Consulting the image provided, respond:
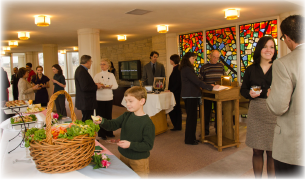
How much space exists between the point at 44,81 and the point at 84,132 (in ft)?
18.1

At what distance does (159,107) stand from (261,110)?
2322 millimetres

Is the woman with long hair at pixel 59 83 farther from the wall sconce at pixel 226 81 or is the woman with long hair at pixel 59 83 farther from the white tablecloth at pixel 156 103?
the wall sconce at pixel 226 81

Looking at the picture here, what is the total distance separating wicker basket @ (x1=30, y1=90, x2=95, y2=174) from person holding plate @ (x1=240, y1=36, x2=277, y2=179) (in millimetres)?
1645

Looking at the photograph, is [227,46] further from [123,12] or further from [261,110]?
[261,110]

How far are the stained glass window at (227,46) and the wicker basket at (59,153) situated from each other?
20.0 ft

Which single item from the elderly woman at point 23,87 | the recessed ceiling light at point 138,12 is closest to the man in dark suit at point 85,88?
the recessed ceiling light at point 138,12

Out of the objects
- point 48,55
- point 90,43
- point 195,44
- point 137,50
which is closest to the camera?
point 90,43

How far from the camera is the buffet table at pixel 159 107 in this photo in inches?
177

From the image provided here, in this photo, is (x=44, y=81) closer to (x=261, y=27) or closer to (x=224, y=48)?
(x=224, y=48)

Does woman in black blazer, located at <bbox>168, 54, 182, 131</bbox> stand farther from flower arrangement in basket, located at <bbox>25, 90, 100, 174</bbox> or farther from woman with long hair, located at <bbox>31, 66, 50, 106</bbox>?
flower arrangement in basket, located at <bbox>25, 90, 100, 174</bbox>

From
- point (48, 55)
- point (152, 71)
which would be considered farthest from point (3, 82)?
point (48, 55)

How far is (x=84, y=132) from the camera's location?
135 centimetres

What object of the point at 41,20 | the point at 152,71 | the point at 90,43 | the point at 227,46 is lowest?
the point at 152,71

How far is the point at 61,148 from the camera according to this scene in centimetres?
125
